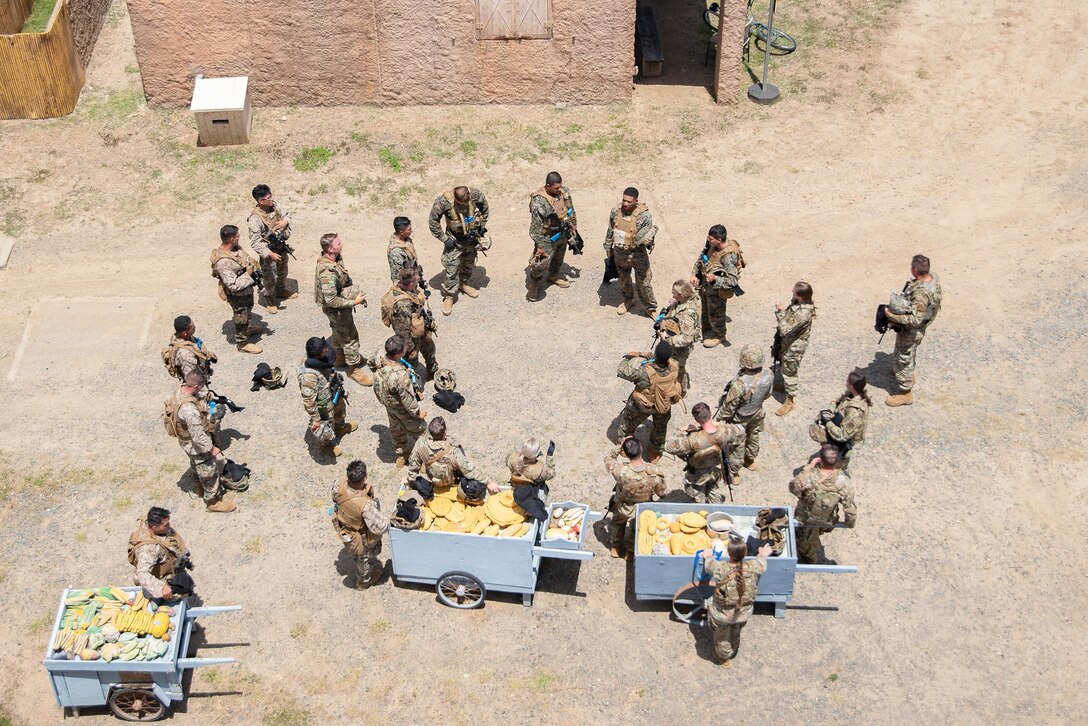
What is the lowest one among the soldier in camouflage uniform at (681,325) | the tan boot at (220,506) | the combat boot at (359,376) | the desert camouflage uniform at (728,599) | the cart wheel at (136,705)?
the cart wheel at (136,705)

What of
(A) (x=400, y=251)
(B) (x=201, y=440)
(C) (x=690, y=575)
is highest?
(A) (x=400, y=251)

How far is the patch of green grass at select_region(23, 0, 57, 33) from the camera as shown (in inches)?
878

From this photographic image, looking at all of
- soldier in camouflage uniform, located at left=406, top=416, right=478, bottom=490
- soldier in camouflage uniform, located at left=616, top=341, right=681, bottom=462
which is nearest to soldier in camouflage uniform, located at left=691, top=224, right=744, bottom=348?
soldier in camouflage uniform, located at left=616, top=341, right=681, bottom=462

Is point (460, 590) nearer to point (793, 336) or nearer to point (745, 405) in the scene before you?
point (745, 405)

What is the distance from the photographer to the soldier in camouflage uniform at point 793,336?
13539 mm

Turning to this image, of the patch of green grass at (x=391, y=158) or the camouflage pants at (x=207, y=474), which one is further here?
the patch of green grass at (x=391, y=158)

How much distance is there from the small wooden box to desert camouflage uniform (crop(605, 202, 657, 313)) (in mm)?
7967

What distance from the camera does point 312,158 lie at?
19.1 metres

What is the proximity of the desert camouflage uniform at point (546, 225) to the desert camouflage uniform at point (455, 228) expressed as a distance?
813 millimetres

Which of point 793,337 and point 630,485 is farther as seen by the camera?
point 793,337

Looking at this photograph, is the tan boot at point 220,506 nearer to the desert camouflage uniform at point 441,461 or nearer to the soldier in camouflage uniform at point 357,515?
the soldier in camouflage uniform at point 357,515

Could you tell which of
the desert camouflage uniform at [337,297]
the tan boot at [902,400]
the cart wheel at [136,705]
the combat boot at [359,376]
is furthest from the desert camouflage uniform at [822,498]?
the cart wheel at [136,705]

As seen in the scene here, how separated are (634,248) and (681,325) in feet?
6.96

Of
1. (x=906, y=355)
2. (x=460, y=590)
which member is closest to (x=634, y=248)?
(x=906, y=355)
